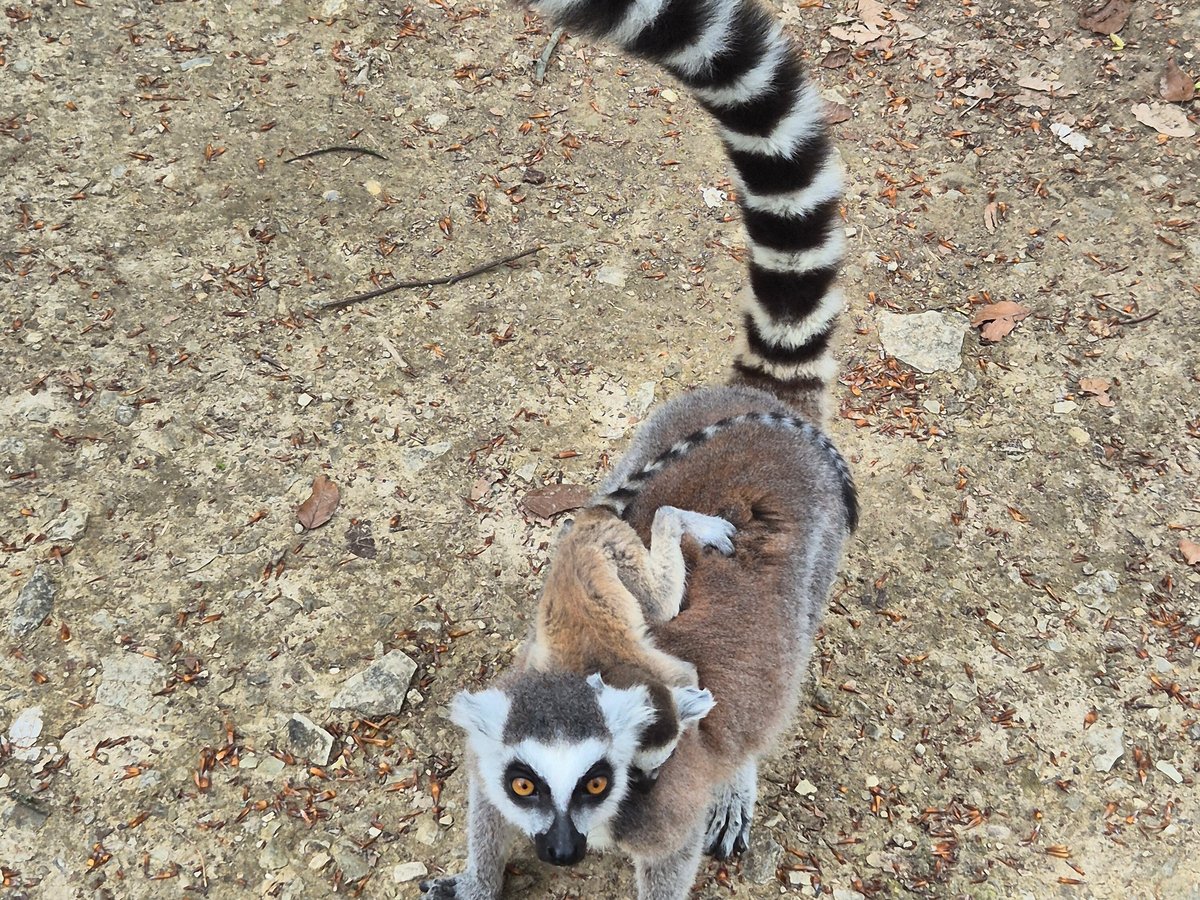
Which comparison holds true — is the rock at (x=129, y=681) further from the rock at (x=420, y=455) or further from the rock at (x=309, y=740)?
the rock at (x=420, y=455)

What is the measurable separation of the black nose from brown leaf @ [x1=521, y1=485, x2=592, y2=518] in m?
1.75

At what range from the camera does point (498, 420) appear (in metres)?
4.25

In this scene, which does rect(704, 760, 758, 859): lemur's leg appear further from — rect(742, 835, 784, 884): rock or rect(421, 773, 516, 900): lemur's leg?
rect(421, 773, 516, 900): lemur's leg

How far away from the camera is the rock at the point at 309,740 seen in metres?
3.25

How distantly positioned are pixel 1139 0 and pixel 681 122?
295 cm

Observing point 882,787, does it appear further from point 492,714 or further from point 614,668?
point 492,714

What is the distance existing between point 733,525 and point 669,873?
3.54 feet

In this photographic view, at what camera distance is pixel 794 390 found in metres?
3.53

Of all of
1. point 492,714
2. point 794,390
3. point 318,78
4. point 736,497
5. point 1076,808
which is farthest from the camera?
point 318,78

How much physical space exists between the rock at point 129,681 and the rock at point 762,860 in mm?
2212

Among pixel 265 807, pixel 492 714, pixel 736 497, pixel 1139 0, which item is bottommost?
pixel 265 807

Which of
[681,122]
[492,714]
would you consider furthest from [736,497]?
[681,122]

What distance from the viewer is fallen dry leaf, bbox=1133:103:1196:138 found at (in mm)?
5168

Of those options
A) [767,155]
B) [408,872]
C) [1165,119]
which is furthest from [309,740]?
[1165,119]
